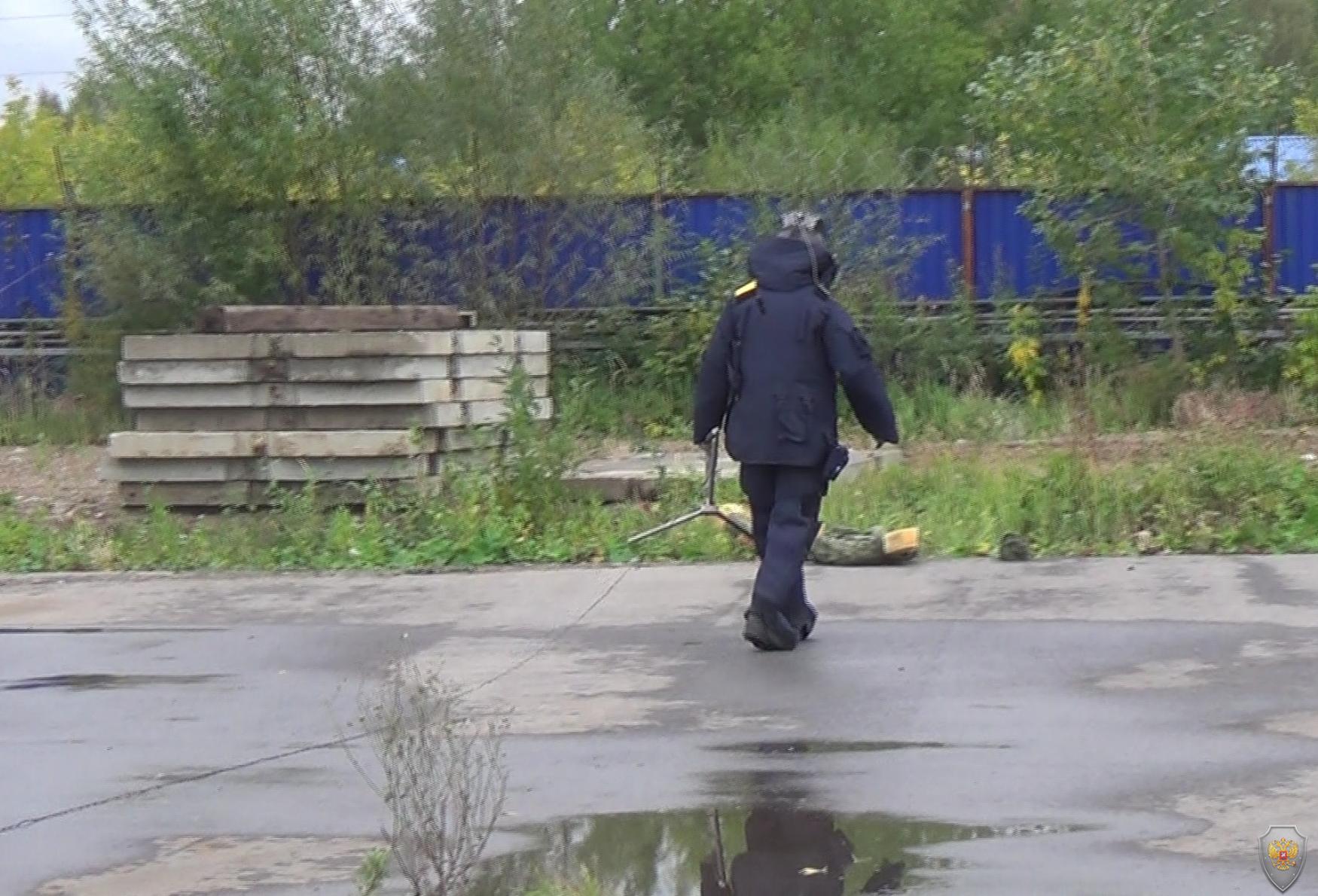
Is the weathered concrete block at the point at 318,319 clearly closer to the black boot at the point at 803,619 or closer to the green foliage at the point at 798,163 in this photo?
the black boot at the point at 803,619

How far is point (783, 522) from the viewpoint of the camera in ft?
25.0

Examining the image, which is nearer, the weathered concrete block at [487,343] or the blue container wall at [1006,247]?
the weathered concrete block at [487,343]

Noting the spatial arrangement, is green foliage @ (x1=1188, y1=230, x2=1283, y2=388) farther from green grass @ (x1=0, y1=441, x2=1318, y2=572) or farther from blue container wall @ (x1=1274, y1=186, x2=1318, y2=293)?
green grass @ (x1=0, y1=441, x2=1318, y2=572)

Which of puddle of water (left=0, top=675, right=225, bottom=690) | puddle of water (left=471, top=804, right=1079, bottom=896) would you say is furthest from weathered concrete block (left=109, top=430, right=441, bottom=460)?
puddle of water (left=471, top=804, right=1079, bottom=896)

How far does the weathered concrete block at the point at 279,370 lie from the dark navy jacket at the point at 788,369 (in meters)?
4.39

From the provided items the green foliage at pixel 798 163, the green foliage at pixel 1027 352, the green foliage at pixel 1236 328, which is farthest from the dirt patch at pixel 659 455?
the green foliage at pixel 798 163

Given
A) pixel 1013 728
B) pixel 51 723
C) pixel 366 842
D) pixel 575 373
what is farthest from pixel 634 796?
pixel 575 373

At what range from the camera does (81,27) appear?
52.2 feet

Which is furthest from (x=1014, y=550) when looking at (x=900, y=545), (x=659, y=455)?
(x=659, y=455)

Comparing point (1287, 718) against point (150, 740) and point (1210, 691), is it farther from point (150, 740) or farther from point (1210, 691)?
point (150, 740)

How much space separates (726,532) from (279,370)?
352 cm

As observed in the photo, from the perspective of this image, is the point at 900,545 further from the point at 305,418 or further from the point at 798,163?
the point at 798,163

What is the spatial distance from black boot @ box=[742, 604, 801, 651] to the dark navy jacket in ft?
2.07

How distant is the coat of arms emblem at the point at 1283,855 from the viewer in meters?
4.68
